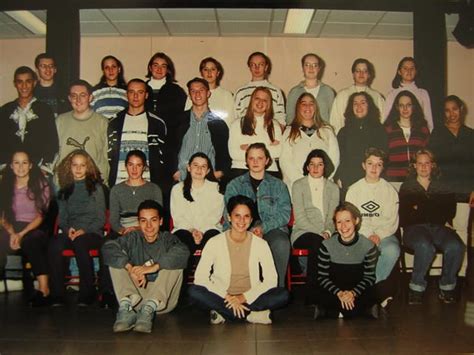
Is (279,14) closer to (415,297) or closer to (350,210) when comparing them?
(350,210)

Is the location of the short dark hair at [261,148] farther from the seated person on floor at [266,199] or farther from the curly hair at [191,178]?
the curly hair at [191,178]

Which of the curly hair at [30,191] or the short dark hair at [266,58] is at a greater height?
the short dark hair at [266,58]

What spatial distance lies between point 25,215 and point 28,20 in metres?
1.19

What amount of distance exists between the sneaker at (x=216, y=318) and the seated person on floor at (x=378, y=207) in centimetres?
98

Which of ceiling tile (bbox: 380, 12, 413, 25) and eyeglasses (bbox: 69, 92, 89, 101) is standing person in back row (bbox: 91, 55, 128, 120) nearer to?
eyeglasses (bbox: 69, 92, 89, 101)

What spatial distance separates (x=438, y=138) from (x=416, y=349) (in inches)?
56.1

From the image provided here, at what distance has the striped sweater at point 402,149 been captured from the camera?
3.37 metres

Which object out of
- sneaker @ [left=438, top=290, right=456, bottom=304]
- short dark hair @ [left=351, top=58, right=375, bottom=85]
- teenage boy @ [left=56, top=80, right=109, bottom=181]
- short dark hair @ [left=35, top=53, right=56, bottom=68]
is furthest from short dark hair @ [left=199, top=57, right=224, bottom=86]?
sneaker @ [left=438, top=290, right=456, bottom=304]

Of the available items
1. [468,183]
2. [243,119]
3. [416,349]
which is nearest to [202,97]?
[243,119]

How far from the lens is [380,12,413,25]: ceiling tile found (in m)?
3.23

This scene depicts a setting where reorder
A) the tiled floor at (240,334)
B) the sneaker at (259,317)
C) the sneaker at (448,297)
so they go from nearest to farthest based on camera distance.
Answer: the tiled floor at (240,334) → the sneaker at (259,317) → the sneaker at (448,297)

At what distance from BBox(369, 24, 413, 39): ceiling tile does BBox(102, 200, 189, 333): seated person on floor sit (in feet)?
5.62

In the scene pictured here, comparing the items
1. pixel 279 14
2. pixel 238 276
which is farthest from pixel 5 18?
pixel 238 276

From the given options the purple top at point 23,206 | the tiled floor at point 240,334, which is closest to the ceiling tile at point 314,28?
the tiled floor at point 240,334
